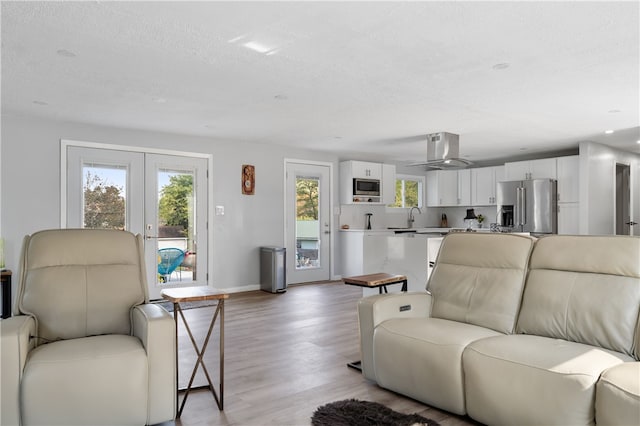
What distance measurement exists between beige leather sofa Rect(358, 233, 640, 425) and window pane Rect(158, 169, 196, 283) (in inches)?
157

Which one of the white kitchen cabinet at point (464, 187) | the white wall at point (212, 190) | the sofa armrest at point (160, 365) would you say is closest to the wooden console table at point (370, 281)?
the sofa armrest at point (160, 365)

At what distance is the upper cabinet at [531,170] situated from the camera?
25.4 ft

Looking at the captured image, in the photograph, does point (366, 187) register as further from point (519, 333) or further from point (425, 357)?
point (425, 357)

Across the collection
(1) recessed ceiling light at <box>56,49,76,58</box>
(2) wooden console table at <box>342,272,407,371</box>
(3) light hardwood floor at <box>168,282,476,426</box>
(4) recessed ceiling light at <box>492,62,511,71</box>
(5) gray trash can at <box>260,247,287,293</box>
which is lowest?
(3) light hardwood floor at <box>168,282,476,426</box>

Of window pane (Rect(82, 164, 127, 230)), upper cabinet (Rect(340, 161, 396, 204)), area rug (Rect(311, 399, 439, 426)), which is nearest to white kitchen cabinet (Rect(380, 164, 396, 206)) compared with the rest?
upper cabinet (Rect(340, 161, 396, 204))

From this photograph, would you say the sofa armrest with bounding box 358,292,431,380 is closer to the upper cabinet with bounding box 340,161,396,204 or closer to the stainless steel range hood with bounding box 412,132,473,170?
the stainless steel range hood with bounding box 412,132,473,170

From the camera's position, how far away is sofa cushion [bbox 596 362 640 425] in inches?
72.1

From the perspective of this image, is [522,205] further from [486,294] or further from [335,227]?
[486,294]

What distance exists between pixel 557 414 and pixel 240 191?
5.62 metres

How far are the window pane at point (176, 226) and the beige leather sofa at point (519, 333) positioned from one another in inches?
157

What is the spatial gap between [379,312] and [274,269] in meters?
4.00

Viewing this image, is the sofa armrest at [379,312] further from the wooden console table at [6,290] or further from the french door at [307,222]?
the french door at [307,222]

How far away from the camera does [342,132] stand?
6309 millimetres

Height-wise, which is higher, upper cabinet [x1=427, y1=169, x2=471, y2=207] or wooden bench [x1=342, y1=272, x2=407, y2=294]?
upper cabinet [x1=427, y1=169, x2=471, y2=207]
